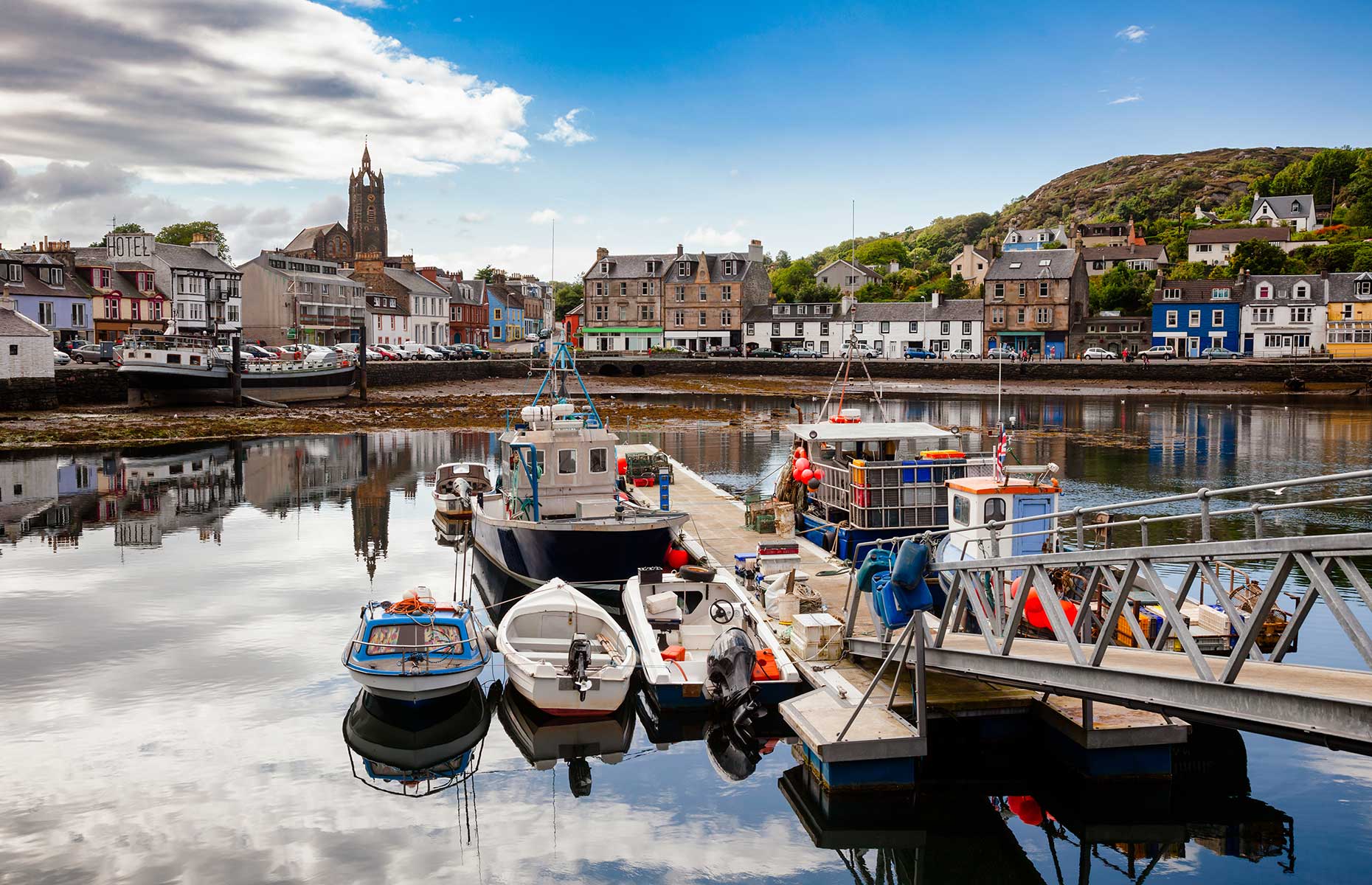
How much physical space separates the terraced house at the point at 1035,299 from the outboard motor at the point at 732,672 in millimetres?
84597

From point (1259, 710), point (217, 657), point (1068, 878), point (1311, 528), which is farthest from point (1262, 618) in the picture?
point (1311, 528)

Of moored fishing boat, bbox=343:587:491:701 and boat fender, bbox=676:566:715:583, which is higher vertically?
boat fender, bbox=676:566:715:583

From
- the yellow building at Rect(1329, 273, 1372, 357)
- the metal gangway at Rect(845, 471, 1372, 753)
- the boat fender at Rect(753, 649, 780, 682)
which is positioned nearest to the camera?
the metal gangway at Rect(845, 471, 1372, 753)

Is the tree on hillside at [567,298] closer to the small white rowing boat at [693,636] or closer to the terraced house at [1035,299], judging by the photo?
the terraced house at [1035,299]

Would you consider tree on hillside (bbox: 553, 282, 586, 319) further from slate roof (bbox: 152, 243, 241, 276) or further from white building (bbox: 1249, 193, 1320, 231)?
white building (bbox: 1249, 193, 1320, 231)

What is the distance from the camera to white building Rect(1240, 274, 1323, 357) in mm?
91000

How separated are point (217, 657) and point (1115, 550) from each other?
53.9 feet

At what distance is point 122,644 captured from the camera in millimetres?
20906

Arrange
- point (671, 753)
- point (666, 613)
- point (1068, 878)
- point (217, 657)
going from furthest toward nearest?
1. point (217, 657)
2. point (666, 613)
3. point (671, 753)
4. point (1068, 878)

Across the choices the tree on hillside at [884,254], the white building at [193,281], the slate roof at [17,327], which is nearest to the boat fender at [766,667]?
the slate roof at [17,327]

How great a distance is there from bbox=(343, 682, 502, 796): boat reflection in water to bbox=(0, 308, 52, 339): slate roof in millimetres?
51035

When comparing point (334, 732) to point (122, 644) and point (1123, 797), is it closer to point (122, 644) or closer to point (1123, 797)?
point (122, 644)

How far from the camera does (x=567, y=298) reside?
158m

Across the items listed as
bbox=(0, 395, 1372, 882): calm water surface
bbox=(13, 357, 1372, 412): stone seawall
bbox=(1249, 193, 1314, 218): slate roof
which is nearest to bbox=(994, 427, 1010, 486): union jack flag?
bbox=(0, 395, 1372, 882): calm water surface
